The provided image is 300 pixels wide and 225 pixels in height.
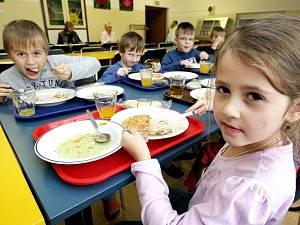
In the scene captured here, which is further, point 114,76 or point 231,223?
point 114,76

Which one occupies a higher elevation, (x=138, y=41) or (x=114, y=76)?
(x=138, y=41)

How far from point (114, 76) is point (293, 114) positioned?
123cm

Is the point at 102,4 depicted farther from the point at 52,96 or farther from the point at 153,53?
the point at 52,96

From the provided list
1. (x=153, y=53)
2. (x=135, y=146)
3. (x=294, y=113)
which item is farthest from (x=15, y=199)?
(x=153, y=53)

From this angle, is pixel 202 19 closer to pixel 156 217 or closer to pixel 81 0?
pixel 81 0

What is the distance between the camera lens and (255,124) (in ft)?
1.69

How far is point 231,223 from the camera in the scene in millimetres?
448

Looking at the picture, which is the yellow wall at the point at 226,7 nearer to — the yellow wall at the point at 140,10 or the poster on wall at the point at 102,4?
the yellow wall at the point at 140,10

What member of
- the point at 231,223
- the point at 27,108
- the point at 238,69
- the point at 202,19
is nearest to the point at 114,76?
the point at 27,108

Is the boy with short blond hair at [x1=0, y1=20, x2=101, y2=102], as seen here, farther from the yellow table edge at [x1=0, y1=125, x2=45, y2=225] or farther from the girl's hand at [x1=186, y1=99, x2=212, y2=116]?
the girl's hand at [x1=186, y1=99, x2=212, y2=116]

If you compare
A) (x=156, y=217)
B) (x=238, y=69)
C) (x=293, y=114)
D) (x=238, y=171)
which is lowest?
(x=156, y=217)

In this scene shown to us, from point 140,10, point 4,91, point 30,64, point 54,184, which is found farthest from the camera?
point 140,10

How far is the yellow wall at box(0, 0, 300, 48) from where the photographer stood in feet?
18.5

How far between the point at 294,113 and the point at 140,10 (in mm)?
8544
